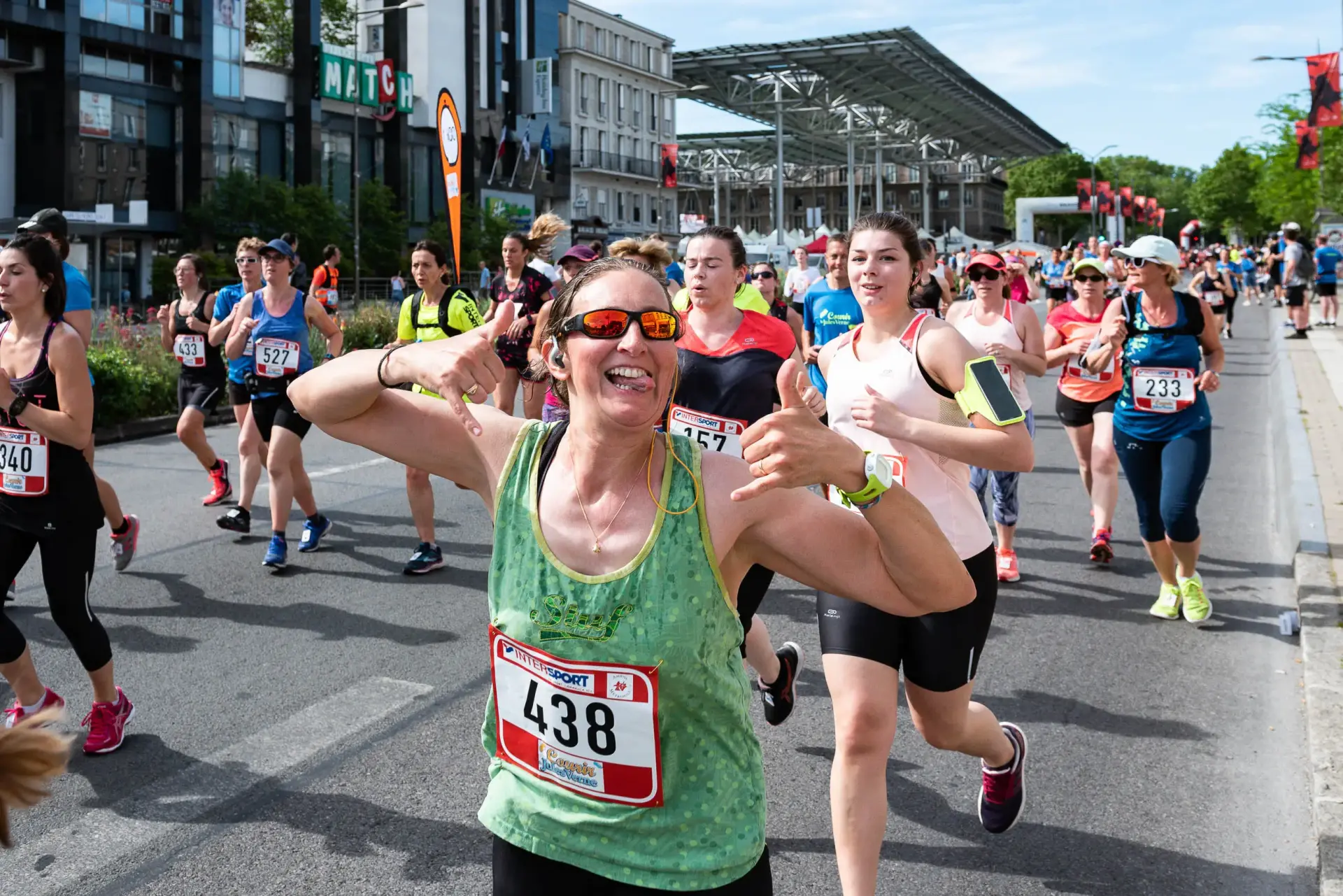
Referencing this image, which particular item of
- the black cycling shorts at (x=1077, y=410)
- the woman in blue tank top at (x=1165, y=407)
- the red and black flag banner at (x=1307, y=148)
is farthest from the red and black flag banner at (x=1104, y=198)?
the woman in blue tank top at (x=1165, y=407)

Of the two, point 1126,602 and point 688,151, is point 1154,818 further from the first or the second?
point 688,151

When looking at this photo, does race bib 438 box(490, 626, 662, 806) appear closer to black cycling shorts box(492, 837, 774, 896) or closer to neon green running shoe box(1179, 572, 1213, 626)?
black cycling shorts box(492, 837, 774, 896)

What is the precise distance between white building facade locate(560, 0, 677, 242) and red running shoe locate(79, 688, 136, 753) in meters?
73.0

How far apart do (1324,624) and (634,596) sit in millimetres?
5304

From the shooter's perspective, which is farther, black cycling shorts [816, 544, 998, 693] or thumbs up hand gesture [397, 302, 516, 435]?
black cycling shorts [816, 544, 998, 693]

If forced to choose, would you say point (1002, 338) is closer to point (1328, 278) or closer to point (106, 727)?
point (106, 727)

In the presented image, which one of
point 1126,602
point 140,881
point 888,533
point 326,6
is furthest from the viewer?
point 326,6

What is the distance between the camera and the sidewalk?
13.8 feet

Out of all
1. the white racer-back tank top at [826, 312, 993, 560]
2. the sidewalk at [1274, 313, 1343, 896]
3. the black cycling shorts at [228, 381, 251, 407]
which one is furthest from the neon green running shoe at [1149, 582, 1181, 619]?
the black cycling shorts at [228, 381, 251, 407]

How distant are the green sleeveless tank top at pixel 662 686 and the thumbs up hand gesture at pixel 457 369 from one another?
0.22 metres

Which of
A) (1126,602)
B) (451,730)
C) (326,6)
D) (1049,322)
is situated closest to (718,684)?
(451,730)

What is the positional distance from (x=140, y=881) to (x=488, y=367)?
230 cm

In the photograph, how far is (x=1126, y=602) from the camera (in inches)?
290

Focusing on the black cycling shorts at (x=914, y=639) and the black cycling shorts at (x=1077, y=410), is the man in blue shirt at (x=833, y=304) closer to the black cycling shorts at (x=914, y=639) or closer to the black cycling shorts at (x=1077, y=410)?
the black cycling shorts at (x=1077, y=410)
